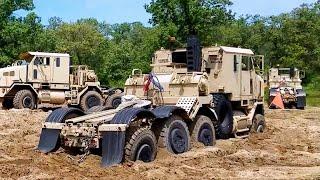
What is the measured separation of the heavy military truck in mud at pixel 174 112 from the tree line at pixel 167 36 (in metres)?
2.92

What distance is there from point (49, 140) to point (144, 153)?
88.4 inches

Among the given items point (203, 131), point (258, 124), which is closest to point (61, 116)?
point (203, 131)

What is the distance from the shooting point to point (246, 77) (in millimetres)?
16375

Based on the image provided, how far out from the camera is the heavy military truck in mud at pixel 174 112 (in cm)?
1095

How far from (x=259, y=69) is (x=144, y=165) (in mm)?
7670

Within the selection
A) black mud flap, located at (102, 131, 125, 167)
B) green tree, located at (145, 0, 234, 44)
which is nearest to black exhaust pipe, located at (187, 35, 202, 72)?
black mud flap, located at (102, 131, 125, 167)

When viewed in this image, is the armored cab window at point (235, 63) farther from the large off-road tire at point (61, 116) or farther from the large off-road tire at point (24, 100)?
the large off-road tire at point (24, 100)

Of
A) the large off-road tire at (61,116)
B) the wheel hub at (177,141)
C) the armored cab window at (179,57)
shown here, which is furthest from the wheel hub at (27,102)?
the wheel hub at (177,141)

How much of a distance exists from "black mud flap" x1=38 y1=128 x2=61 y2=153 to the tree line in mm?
7267

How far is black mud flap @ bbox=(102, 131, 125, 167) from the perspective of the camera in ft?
34.6

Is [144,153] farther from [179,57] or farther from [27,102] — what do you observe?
[27,102]

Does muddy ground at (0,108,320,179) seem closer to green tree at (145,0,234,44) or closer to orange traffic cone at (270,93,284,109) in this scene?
orange traffic cone at (270,93,284,109)

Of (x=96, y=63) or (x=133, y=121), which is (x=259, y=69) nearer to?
(x=133, y=121)

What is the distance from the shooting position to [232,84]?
1568cm
